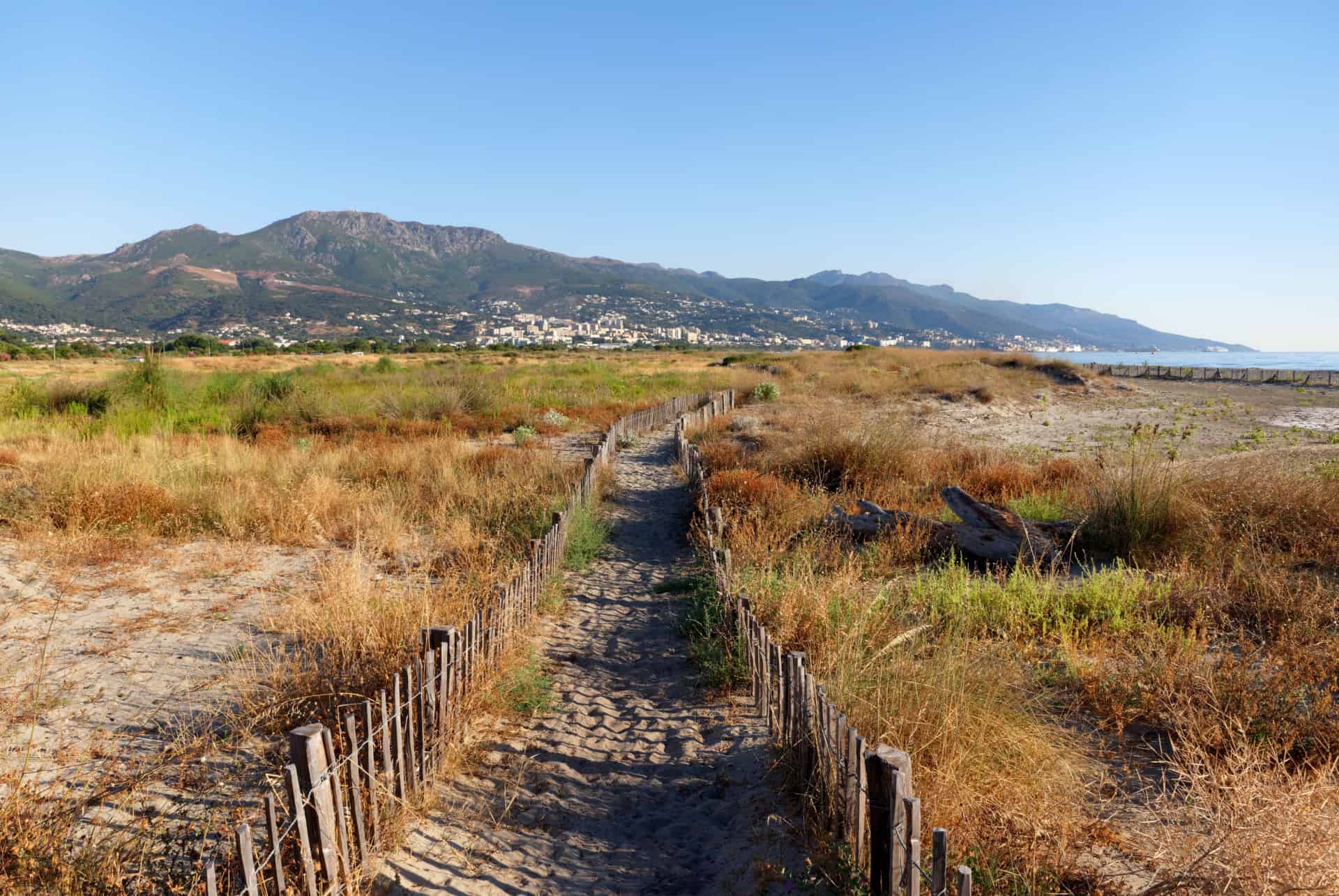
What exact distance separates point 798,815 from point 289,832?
2.32 meters

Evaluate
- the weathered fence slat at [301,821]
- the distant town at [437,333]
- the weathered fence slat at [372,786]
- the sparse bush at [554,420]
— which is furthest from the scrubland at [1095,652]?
the distant town at [437,333]

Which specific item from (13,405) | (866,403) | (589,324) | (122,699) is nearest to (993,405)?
(866,403)

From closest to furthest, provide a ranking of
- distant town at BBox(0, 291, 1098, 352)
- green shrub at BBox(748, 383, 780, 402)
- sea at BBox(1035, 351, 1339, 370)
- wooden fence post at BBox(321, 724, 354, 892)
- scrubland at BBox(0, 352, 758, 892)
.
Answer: wooden fence post at BBox(321, 724, 354, 892) → scrubland at BBox(0, 352, 758, 892) → green shrub at BBox(748, 383, 780, 402) → sea at BBox(1035, 351, 1339, 370) → distant town at BBox(0, 291, 1098, 352)

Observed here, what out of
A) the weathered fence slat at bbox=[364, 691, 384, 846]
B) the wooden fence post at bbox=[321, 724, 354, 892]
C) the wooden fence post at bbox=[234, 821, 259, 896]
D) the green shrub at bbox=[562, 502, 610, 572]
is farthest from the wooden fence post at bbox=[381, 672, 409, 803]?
the green shrub at bbox=[562, 502, 610, 572]

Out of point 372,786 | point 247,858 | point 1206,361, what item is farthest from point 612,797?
point 1206,361

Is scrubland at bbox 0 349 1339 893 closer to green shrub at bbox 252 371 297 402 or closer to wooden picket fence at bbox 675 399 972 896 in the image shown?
wooden picket fence at bbox 675 399 972 896

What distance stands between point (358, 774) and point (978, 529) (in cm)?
697

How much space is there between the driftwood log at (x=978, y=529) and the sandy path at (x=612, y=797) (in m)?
3.19

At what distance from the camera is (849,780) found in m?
2.98

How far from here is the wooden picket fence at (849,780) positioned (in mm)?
2482

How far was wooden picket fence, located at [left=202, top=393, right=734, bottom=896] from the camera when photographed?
106 inches

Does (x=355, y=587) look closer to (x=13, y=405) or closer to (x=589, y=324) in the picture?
(x=13, y=405)

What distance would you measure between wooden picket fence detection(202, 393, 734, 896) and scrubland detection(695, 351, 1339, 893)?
2.21 m

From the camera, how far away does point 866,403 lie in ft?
87.4
